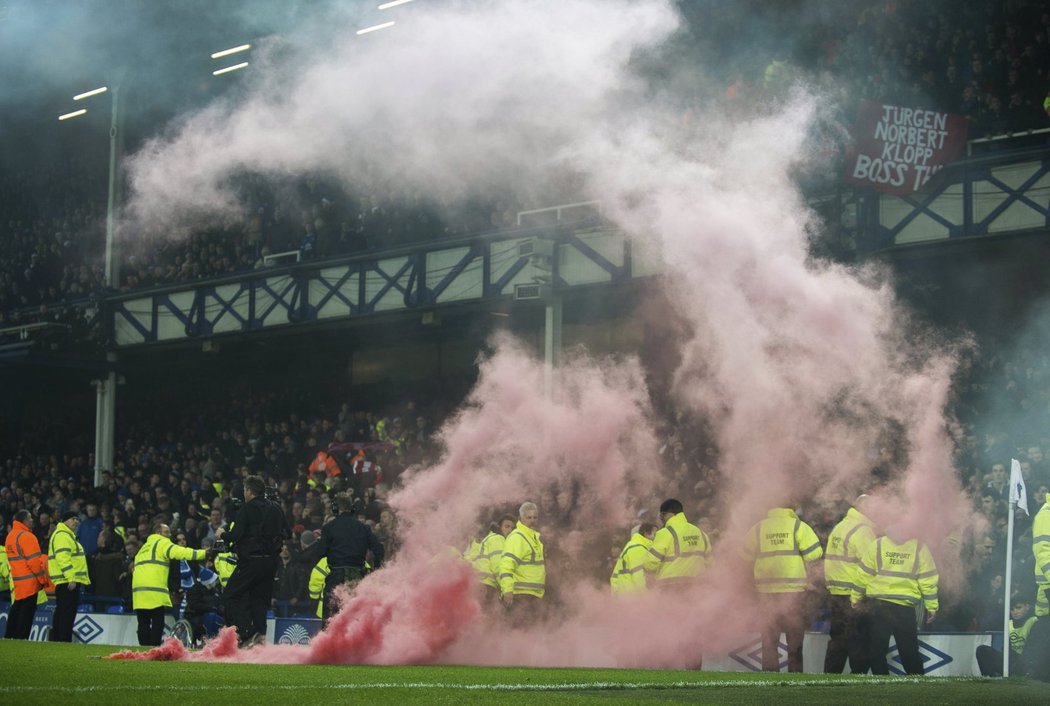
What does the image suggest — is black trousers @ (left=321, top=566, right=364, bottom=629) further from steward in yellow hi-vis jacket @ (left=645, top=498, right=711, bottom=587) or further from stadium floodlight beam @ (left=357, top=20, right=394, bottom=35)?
stadium floodlight beam @ (left=357, top=20, right=394, bottom=35)

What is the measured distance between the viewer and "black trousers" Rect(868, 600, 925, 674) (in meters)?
12.3

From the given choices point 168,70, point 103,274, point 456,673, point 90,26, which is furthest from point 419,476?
point 103,274

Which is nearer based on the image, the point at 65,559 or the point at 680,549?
the point at 680,549

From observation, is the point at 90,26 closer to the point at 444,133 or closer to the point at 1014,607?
the point at 444,133

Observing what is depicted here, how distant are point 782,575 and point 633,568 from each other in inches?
66.9

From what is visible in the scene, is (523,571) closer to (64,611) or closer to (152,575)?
(152,575)

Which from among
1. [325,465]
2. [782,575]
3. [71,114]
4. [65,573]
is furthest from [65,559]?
[71,114]

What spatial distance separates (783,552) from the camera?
13219mm

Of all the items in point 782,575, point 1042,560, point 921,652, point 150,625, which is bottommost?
point 150,625

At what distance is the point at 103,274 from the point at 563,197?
13.6 metres

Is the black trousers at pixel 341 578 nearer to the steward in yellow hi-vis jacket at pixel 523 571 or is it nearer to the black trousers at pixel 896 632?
the steward in yellow hi-vis jacket at pixel 523 571

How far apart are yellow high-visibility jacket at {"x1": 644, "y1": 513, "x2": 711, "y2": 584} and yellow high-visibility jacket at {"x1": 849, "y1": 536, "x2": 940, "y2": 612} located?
6.39 ft

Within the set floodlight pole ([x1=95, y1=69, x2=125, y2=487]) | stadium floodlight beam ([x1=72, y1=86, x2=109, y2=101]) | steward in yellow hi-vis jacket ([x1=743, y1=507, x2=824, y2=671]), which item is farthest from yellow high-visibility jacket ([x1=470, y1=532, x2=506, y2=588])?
floodlight pole ([x1=95, y1=69, x2=125, y2=487])

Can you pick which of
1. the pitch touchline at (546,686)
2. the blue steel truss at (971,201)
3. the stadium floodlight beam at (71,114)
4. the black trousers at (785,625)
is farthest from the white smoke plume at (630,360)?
the stadium floodlight beam at (71,114)
